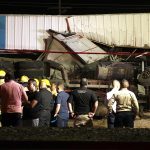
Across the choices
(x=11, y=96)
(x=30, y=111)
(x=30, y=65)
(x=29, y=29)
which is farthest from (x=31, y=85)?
(x=29, y=29)

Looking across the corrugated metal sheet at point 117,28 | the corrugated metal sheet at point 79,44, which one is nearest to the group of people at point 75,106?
the corrugated metal sheet at point 79,44

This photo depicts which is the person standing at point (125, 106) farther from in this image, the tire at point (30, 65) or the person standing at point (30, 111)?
the tire at point (30, 65)

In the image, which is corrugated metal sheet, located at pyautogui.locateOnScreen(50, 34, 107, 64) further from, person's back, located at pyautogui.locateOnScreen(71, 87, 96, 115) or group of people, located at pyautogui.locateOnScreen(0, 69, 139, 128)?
person's back, located at pyautogui.locateOnScreen(71, 87, 96, 115)

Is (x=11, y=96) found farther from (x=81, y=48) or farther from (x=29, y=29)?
(x=29, y=29)

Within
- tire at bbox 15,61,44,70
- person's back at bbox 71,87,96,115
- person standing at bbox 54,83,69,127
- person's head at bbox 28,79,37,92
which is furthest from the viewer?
tire at bbox 15,61,44,70

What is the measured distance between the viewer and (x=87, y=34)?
20094mm

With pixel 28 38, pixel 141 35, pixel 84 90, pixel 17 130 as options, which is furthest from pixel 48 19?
pixel 17 130

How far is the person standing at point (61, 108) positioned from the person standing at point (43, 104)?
331mm

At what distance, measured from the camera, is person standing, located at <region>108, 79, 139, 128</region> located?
33.3 ft
